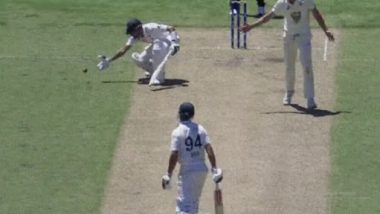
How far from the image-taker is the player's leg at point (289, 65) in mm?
29453

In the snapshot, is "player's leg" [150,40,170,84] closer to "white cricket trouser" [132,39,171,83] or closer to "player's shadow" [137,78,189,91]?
"white cricket trouser" [132,39,171,83]

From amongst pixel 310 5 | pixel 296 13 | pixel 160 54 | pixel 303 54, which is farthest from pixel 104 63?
pixel 310 5

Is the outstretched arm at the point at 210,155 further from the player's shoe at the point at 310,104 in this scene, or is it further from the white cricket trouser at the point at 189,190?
the player's shoe at the point at 310,104

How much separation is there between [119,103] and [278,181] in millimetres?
5194

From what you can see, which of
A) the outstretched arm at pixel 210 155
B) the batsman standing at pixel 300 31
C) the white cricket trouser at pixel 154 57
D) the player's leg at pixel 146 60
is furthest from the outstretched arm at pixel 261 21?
the outstretched arm at pixel 210 155

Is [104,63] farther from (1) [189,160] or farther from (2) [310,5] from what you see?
(1) [189,160]

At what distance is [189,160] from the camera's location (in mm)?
22641

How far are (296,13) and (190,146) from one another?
7.13 m

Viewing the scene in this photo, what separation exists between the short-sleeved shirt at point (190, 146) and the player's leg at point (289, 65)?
7.09 meters

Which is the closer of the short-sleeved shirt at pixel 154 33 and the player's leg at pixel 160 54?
the short-sleeved shirt at pixel 154 33

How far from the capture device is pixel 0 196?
2522 cm

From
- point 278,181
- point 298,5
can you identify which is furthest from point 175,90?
point 278,181

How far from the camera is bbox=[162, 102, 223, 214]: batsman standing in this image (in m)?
22.6

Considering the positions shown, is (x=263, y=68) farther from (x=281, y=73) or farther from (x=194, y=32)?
(x=194, y=32)
